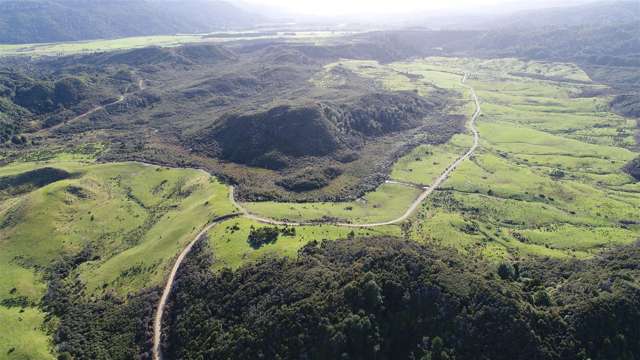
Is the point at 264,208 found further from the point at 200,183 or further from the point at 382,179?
the point at 382,179

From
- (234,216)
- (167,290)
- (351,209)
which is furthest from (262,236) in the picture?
(351,209)

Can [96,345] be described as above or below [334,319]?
below

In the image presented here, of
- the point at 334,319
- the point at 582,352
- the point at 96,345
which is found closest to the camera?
the point at 582,352

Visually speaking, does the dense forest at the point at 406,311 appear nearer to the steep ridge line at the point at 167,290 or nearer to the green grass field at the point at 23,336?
the steep ridge line at the point at 167,290

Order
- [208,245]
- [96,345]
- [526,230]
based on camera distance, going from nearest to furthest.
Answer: [96,345]
[208,245]
[526,230]

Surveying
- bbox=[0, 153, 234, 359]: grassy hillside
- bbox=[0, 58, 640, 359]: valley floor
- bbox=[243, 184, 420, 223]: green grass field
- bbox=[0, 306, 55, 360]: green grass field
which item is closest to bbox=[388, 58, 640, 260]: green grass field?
bbox=[0, 58, 640, 359]: valley floor

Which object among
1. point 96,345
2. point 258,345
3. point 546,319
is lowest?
point 96,345

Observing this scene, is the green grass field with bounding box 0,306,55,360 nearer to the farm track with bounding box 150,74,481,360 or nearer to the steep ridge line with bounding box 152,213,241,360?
the steep ridge line with bounding box 152,213,241,360

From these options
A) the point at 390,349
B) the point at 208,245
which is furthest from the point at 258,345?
the point at 208,245

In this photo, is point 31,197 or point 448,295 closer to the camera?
point 448,295
